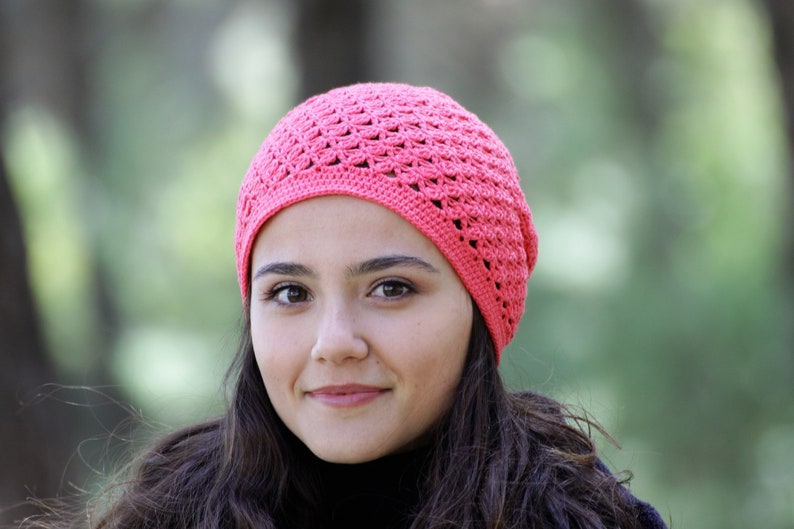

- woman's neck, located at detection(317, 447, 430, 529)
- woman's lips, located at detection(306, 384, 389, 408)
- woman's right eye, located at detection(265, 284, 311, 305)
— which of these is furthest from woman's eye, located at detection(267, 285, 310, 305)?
woman's neck, located at detection(317, 447, 430, 529)

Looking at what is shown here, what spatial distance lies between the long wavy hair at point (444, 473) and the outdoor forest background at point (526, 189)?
1.58 meters

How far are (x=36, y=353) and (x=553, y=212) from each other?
22.8 feet

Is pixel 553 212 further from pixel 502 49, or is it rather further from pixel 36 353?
pixel 36 353

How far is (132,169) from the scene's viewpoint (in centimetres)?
1104

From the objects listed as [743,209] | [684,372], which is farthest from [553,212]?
[684,372]

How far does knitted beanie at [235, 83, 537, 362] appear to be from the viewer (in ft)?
7.82

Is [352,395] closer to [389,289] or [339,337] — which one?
[339,337]

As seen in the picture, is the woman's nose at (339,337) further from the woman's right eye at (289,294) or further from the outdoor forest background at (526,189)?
the outdoor forest background at (526,189)

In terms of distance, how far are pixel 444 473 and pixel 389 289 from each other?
1.61 ft

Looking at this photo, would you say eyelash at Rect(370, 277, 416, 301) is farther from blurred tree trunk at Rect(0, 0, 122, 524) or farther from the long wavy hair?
blurred tree trunk at Rect(0, 0, 122, 524)

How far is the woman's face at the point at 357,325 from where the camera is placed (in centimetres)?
234

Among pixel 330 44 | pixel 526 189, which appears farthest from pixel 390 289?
pixel 526 189

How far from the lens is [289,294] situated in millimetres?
2451

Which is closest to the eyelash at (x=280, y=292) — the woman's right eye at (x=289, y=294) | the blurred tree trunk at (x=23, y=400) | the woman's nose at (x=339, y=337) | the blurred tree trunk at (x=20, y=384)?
the woman's right eye at (x=289, y=294)
